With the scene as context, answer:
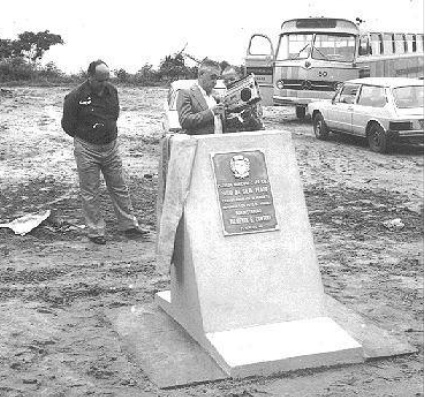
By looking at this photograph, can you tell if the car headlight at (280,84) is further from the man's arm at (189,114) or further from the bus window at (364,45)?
the man's arm at (189,114)

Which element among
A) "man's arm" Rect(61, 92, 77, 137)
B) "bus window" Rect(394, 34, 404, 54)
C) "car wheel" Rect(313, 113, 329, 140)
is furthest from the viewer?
"bus window" Rect(394, 34, 404, 54)

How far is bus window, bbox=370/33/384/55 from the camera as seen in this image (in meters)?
23.0

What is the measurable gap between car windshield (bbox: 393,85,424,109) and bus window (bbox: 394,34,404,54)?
841 centimetres

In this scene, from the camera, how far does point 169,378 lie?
5.68m

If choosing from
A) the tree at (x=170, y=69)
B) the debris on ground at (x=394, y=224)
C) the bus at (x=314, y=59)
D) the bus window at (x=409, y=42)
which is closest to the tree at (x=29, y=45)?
the tree at (x=170, y=69)

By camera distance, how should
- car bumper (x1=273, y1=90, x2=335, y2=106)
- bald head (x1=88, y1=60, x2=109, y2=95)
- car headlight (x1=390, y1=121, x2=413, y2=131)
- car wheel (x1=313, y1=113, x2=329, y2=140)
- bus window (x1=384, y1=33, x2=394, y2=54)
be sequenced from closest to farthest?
bald head (x1=88, y1=60, x2=109, y2=95), car headlight (x1=390, y1=121, x2=413, y2=131), car wheel (x1=313, y1=113, x2=329, y2=140), car bumper (x1=273, y1=90, x2=335, y2=106), bus window (x1=384, y1=33, x2=394, y2=54)

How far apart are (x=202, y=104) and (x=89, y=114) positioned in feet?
8.63

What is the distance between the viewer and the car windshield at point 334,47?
22359 millimetres

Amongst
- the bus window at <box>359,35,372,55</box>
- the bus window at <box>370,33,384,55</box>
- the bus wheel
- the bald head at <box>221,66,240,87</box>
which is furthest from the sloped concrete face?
the bus wheel

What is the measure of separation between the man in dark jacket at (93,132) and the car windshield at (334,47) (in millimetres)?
13936

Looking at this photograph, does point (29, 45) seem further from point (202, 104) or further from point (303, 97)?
point (202, 104)

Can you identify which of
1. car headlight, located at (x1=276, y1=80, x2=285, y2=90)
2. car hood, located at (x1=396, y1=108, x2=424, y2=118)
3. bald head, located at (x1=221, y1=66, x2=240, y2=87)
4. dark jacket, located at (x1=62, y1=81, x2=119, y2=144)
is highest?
bald head, located at (x1=221, y1=66, x2=240, y2=87)

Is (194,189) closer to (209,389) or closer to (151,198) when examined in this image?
(209,389)

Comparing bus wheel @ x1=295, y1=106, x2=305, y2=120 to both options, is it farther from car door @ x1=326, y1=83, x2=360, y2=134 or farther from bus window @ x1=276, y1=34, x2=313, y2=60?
car door @ x1=326, y1=83, x2=360, y2=134
